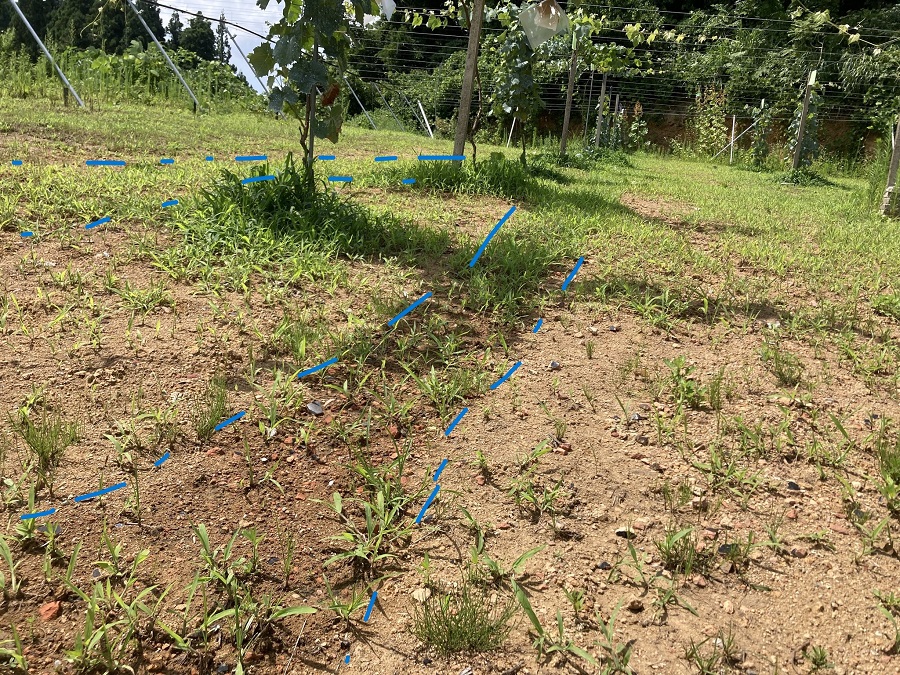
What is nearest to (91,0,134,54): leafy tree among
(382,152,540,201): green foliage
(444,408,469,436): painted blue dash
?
(382,152,540,201): green foliage

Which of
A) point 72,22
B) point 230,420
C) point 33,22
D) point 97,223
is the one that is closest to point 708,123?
point 72,22

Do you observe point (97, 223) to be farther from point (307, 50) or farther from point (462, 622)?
point (462, 622)

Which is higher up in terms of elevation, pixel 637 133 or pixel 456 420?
pixel 637 133

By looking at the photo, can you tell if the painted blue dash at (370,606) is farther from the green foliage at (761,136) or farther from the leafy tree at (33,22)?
the green foliage at (761,136)

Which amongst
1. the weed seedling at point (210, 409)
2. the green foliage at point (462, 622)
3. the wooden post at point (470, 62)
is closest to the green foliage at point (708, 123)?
the wooden post at point (470, 62)

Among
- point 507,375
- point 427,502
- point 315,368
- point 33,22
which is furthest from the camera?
point 33,22

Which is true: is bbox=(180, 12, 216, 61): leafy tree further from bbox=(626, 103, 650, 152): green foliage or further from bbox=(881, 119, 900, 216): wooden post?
bbox=(881, 119, 900, 216): wooden post

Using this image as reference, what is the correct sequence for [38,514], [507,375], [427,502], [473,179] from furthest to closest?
1. [473,179]
2. [507,375]
3. [427,502]
4. [38,514]

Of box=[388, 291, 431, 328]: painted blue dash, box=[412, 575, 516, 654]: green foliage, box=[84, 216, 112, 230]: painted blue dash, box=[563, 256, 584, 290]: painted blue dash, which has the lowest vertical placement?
box=[412, 575, 516, 654]: green foliage

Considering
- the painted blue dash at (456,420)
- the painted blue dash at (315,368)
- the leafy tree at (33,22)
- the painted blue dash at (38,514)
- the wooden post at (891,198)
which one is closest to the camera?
the painted blue dash at (38,514)

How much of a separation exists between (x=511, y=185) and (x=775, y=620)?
4.30 m

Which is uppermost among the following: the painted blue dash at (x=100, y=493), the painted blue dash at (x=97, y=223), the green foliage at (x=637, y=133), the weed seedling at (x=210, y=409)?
the green foliage at (x=637, y=133)

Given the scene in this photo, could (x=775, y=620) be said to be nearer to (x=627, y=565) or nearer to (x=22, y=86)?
(x=627, y=565)

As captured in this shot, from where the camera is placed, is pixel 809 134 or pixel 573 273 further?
pixel 809 134
